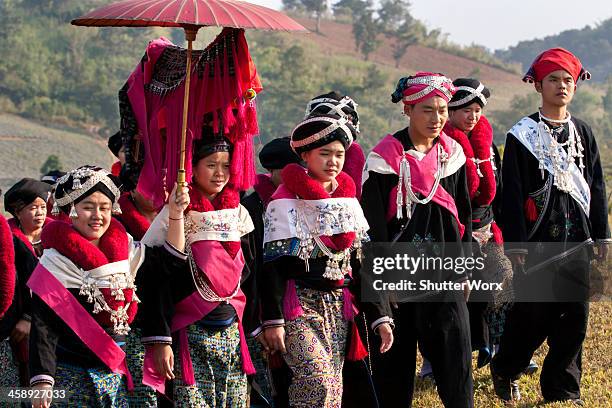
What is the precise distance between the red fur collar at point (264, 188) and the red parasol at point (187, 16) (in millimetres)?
1211

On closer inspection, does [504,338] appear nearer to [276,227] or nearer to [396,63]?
[276,227]

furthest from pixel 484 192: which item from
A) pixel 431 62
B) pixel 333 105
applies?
pixel 431 62

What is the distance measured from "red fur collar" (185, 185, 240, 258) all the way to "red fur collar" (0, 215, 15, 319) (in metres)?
1.03

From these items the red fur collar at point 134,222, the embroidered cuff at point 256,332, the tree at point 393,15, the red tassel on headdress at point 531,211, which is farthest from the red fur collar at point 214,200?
the tree at point 393,15

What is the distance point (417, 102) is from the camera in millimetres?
5566

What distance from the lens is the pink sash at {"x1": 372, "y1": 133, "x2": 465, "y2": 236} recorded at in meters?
5.47

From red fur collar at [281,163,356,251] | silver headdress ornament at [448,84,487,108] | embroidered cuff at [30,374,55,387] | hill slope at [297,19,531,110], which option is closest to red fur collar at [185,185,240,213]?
red fur collar at [281,163,356,251]

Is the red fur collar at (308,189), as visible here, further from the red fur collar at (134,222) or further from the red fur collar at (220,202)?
the red fur collar at (134,222)

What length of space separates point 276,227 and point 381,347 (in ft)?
2.63

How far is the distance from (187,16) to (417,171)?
165cm

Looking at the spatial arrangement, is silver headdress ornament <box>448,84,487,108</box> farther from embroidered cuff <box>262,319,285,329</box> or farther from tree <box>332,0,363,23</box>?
tree <box>332,0,363,23</box>

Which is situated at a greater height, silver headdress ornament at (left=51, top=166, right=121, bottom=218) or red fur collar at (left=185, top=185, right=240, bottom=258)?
silver headdress ornament at (left=51, top=166, right=121, bottom=218)

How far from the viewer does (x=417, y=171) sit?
5.49m

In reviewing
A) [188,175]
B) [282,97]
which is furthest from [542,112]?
[282,97]
